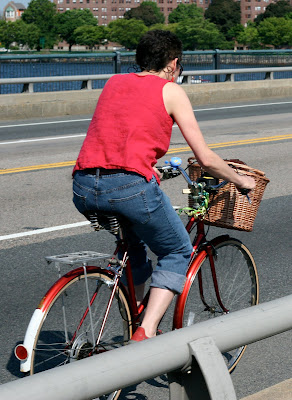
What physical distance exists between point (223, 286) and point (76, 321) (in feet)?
3.74

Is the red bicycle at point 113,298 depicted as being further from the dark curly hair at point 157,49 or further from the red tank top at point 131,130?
the dark curly hair at point 157,49

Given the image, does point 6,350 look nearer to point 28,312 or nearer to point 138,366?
point 28,312

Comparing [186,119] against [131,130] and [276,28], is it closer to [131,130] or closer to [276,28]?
[131,130]

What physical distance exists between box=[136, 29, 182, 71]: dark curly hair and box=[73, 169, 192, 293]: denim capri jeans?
0.56 m

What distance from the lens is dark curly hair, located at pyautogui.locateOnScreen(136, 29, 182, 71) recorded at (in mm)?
3609

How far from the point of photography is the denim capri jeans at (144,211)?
3449 mm

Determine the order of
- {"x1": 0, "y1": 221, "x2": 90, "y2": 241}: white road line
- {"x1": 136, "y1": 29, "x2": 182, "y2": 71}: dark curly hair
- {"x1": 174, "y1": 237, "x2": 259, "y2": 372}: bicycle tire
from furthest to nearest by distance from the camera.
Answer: {"x1": 0, "y1": 221, "x2": 90, "y2": 241}: white road line < {"x1": 174, "y1": 237, "x2": 259, "y2": 372}: bicycle tire < {"x1": 136, "y1": 29, "x2": 182, "y2": 71}: dark curly hair

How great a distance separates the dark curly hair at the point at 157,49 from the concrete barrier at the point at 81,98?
16.0m

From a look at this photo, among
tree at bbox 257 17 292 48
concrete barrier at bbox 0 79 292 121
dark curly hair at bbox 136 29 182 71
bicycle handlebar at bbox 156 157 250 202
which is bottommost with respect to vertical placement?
tree at bbox 257 17 292 48

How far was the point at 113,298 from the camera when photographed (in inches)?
144

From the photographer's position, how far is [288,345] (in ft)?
16.1

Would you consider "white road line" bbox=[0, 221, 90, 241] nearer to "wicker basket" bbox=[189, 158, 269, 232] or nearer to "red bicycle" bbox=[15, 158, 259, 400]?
"red bicycle" bbox=[15, 158, 259, 400]

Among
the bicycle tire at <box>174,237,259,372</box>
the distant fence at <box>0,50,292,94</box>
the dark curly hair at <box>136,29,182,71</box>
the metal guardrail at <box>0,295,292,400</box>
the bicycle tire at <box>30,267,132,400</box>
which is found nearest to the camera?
the metal guardrail at <box>0,295,292,400</box>

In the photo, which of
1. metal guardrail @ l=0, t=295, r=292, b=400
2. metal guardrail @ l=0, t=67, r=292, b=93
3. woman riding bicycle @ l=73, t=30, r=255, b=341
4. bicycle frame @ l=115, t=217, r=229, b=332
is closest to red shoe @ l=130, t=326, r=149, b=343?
woman riding bicycle @ l=73, t=30, r=255, b=341
